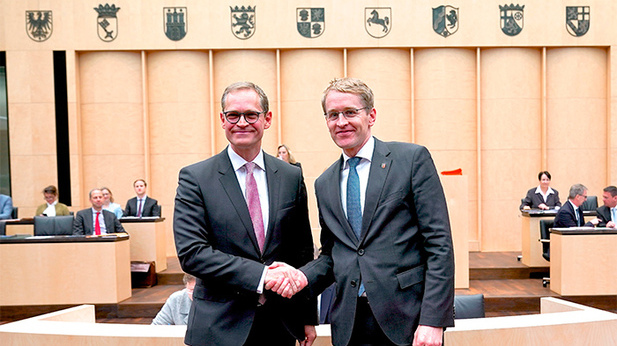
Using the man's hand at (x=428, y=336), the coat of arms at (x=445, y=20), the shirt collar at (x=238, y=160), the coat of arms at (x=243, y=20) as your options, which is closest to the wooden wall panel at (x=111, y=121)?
the coat of arms at (x=243, y=20)

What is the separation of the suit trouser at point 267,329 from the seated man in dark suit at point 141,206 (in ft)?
22.0

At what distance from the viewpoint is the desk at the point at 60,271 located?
6234 mm

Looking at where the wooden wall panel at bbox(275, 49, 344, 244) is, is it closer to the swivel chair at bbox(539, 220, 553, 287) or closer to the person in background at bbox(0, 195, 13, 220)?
the swivel chair at bbox(539, 220, 553, 287)

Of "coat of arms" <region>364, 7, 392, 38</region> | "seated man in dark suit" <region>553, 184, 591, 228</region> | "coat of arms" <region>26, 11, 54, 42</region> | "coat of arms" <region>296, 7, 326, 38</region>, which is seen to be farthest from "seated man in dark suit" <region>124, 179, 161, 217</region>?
"seated man in dark suit" <region>553, 184, 591, 228</region>

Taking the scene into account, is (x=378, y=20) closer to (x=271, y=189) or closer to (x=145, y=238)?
(x=145, y=238)

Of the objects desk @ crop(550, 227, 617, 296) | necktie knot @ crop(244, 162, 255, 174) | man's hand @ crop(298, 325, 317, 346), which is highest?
necktie knot @ crop(244, 162, 255, 174)

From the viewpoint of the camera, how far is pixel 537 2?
30.8ft

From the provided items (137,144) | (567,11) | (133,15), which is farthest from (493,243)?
(133,15)

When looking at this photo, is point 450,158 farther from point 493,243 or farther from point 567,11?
point 567,11

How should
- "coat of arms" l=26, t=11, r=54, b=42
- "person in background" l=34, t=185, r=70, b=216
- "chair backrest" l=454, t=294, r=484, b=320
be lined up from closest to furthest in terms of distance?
"chair backrest" l=454, t=294, r=484, b=320, "person in background" l=34, t=185, r=70, b=216, "coat of arms" l=26, t=11, r=54, b=42

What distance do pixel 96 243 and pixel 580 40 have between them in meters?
8.51

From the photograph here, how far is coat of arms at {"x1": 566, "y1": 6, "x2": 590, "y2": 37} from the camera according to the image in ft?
30.6

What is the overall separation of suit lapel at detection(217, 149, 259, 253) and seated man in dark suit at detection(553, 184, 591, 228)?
19.4 ft

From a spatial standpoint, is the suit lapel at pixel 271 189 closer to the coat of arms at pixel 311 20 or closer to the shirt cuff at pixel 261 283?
the shirt cuff at pixel 261 283
